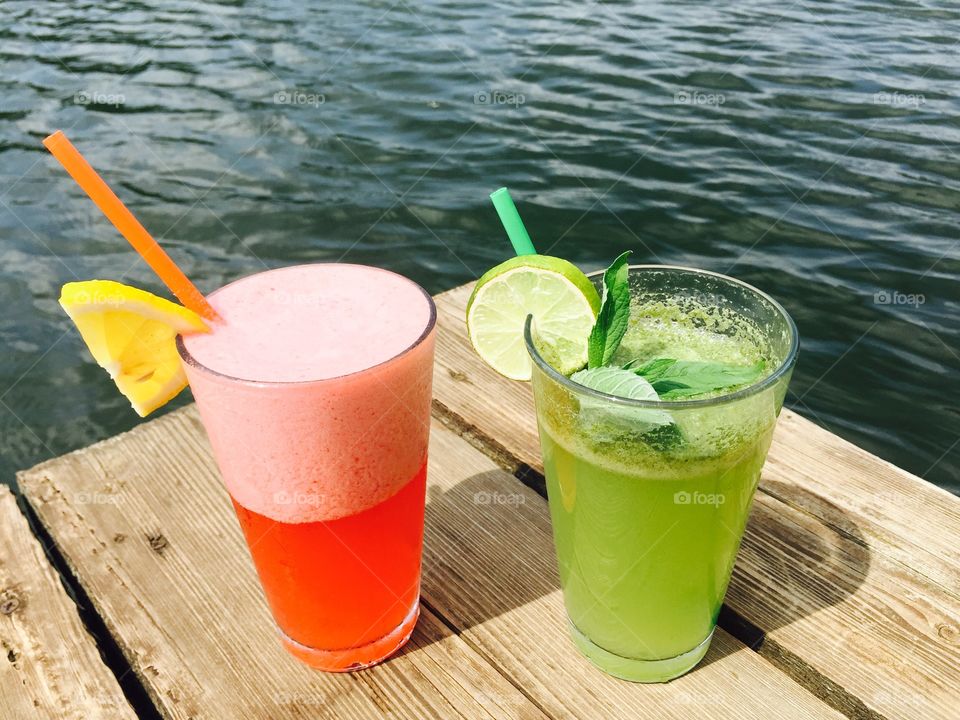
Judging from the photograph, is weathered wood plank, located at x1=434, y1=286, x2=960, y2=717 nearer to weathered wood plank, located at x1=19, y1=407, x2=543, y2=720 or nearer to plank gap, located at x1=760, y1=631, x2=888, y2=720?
plank gap, located at x1=760, y1=631, x2=888, y2=720

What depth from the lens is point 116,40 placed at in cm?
732

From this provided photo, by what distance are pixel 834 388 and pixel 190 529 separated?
3.06m

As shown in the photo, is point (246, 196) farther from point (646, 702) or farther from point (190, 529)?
point (646, 702)

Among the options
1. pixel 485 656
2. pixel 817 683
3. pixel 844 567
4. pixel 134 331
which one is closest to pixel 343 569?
pixel 485 656

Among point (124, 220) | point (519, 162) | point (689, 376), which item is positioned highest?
point (124, 220)

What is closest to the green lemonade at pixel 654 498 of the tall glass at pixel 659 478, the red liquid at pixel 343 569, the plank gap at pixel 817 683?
the tall glass at pixel 659 478

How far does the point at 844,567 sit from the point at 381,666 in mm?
751

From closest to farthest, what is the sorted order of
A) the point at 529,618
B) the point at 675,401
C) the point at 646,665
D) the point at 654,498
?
the point at 675,401
the point at 654,498
the point at 646,665
the point at 529,618

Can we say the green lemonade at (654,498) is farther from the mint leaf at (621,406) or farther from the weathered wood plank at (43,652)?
the weathered wood plank at (43,652)

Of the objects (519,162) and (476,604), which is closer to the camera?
(476,604)

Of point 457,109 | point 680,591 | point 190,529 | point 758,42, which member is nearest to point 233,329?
point 190,529

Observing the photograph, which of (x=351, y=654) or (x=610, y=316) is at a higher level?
(x=610, y=316)

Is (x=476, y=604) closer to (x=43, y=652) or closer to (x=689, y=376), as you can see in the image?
(x=689, y=376)

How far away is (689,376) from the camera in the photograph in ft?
3.39
